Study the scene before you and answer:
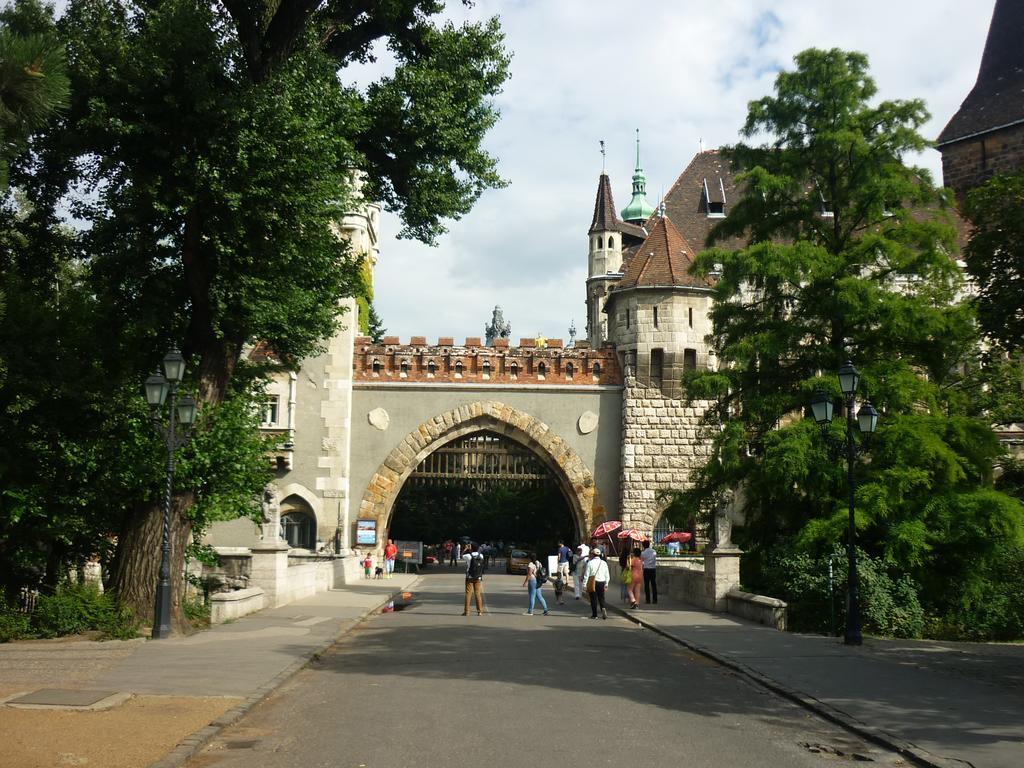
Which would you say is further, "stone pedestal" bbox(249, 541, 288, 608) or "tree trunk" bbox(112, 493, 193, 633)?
"stone pedestal" bbox(249, 541, 288, 608)

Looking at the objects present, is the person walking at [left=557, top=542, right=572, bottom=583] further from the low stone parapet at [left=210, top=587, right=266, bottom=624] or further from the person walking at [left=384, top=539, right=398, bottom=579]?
the low stone parapet at [left=210, top=587, right=266, bottom=624]

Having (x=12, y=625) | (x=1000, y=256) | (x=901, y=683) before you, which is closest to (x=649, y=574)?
(x=901, y=683)

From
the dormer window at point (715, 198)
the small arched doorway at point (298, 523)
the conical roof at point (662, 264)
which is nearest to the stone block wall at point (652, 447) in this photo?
the conical roof at point (662, 264)

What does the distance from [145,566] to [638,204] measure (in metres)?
44.8

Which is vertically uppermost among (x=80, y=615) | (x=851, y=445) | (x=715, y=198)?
(x=715, y=198)

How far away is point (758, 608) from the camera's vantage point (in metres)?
18.7

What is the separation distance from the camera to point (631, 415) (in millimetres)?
36781

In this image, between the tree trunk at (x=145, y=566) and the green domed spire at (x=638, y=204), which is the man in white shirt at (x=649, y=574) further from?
the green domed spire at (x=638, y=204)

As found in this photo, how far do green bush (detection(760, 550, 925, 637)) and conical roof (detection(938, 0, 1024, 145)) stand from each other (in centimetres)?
2573

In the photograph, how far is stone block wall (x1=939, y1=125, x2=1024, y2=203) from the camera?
38062 millimetres

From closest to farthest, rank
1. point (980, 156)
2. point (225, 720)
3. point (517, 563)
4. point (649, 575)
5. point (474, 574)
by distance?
point (225, 720)
point (474, 574)
point (649, 575)
point (980, 156)
point (517, 563)

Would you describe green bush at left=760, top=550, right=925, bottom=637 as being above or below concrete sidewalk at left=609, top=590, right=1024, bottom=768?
above

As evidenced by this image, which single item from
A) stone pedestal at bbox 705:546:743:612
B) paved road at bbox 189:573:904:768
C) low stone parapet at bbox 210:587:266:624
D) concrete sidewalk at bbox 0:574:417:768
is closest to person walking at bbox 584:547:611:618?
stone pedestal at bbox 705:546:743:612

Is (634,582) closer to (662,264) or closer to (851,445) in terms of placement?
(851,445)
